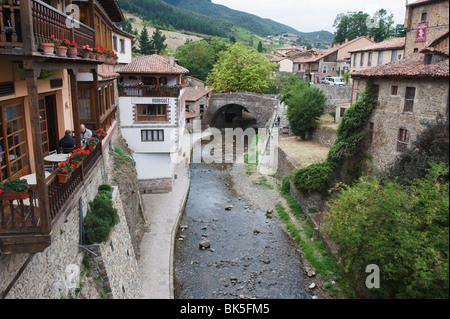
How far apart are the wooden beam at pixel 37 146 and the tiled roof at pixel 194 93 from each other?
40.3 meters

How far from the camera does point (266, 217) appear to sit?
80.8ft

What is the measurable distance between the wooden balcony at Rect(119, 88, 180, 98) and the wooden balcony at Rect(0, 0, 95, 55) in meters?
14.6

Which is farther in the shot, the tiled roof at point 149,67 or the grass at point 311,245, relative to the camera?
the tiled roof at point 149,67

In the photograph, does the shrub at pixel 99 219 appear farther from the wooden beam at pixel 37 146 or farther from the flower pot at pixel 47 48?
the flower pot at pixel 47 48

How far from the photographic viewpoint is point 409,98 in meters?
17.0

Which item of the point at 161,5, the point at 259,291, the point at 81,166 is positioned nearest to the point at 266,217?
the point at 259,291

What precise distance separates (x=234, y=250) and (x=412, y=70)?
42.8ft

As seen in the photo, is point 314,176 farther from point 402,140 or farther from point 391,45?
point 391,45

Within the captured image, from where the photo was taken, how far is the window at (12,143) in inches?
313

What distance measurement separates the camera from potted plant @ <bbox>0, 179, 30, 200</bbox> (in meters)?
6.32

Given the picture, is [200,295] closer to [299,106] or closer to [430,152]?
[430,152]

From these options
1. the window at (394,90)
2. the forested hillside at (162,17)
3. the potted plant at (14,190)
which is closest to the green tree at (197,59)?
A: the window at (394,90)

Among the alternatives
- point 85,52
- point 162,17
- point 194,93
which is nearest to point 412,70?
point 85,52
